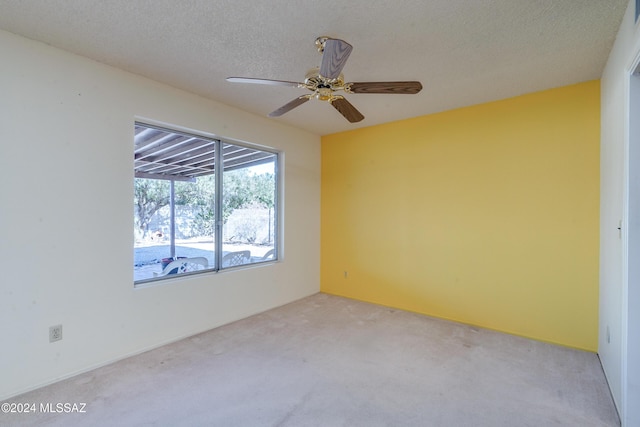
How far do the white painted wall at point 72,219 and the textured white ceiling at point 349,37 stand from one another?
243 mm

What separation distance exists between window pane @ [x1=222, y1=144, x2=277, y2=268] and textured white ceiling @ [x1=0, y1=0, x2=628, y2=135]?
48.2 inches

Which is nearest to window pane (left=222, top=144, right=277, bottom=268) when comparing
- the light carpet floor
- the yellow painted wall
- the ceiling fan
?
the light carpet floor

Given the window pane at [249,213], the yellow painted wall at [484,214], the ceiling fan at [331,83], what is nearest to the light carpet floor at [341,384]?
the yellow painted wall at [484,214]

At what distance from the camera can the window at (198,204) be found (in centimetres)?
295

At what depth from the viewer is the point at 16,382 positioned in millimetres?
2113

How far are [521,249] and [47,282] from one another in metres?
4.40

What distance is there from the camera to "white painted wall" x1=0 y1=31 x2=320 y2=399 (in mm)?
2119

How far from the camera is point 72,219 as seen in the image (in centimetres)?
238

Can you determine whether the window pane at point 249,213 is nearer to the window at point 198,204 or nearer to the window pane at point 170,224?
the window at point 198,204

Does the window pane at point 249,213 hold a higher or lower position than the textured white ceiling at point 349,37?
lower

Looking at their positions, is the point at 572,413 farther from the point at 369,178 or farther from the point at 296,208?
the point at 296,208

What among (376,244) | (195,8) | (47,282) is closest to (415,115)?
(376,244)

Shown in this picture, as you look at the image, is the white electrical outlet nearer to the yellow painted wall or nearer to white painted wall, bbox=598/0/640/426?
the yellow painted wall

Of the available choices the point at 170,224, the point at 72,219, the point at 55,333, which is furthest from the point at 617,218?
the point at 55,333
